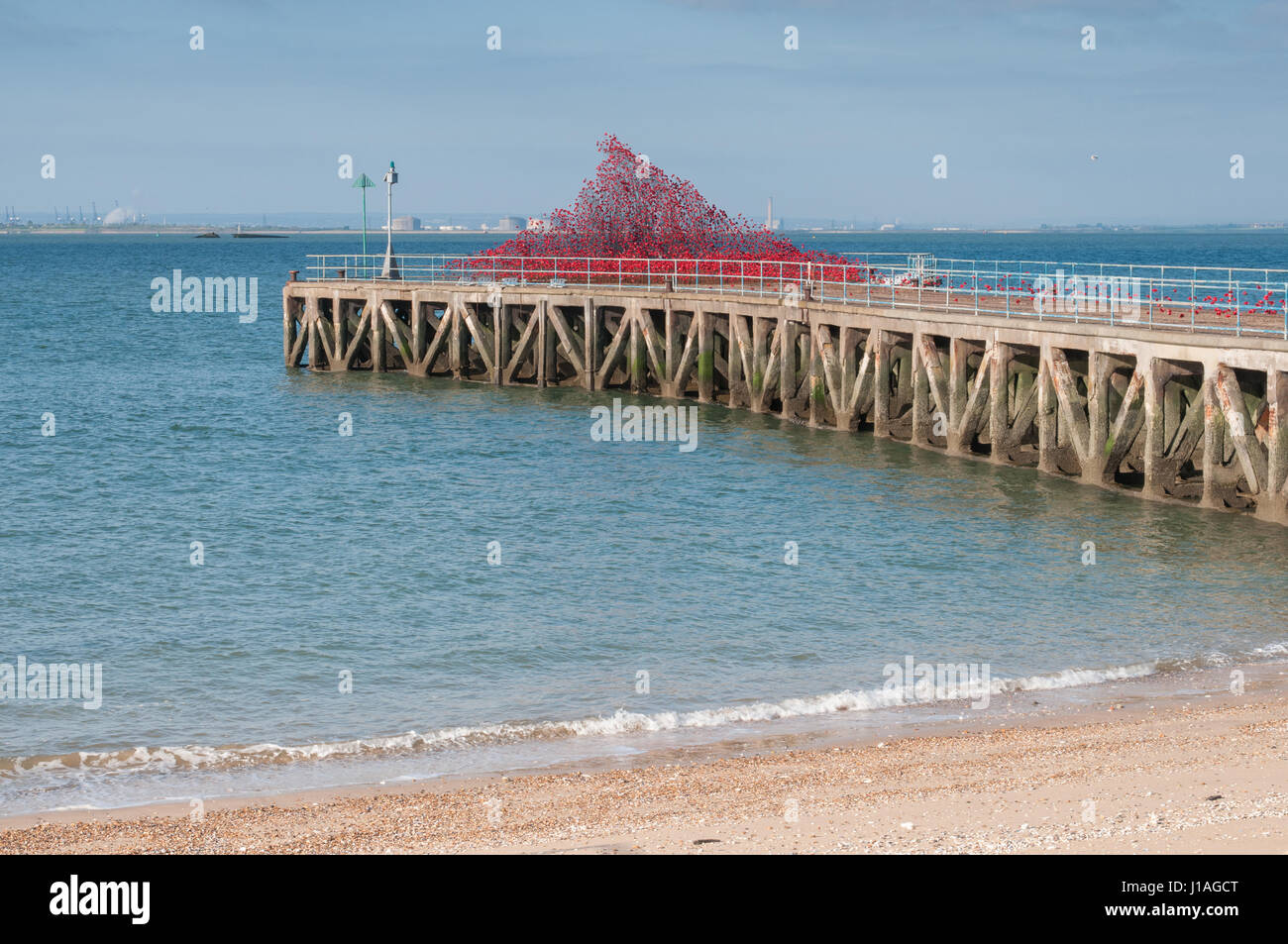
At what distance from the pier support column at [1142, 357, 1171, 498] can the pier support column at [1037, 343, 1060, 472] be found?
7.72 ft

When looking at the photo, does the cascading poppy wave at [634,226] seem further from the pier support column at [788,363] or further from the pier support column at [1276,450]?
the pier support column at [1276,450]

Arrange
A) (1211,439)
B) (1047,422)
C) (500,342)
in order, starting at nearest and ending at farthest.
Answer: (1211,439) → (1047,422) → (500,342)

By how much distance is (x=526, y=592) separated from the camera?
68.6ft

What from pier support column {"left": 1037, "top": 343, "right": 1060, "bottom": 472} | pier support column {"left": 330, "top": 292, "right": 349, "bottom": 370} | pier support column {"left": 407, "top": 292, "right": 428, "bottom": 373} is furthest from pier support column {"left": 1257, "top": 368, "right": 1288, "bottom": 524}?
pier support column {"left": 330, "top": 292, "right": 349, "bottom": 370}

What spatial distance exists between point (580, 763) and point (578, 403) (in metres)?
27.0

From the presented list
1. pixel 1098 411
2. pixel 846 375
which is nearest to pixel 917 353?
pixel 846 375

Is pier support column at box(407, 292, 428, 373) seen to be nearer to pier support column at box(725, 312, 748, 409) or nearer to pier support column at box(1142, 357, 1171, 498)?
pier support column at box(725, 312, 748, 409)

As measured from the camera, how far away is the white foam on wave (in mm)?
13938

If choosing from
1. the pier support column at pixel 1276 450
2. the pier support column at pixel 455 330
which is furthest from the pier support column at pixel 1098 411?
the pier support column at pixel 455 330

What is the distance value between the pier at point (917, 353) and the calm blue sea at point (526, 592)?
0.92m

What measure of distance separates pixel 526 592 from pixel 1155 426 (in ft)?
37.5

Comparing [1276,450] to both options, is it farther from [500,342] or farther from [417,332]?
[417,332]
